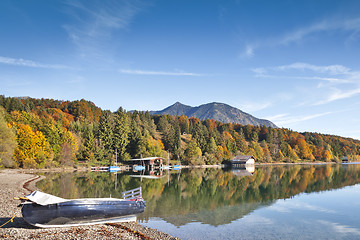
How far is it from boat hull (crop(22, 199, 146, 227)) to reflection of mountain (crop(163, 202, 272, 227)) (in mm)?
4056

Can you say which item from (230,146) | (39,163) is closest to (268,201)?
(39,163)

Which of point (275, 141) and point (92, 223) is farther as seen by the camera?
point (275, 141)

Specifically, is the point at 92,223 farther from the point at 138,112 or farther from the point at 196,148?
the point at 138,112

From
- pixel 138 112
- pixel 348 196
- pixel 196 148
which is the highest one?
pixel 138 112

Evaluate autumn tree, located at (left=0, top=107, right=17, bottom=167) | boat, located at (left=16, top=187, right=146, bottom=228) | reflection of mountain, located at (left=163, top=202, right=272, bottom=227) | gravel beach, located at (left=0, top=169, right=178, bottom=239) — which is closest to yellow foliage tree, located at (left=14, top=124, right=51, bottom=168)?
autumn tree, located at (left=0, top=107, right=17, bottom=167)

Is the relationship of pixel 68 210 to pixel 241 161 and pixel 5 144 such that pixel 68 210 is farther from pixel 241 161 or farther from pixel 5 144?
pixel 241 161

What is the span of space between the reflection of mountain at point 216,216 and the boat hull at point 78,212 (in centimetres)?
406

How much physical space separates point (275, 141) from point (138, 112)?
312ft

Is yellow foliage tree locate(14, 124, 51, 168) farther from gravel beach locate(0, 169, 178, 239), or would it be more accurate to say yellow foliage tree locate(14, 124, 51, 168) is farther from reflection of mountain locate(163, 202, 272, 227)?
reflection of mountain locate(163, 202, 272, 227)

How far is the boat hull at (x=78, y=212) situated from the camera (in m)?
13.6

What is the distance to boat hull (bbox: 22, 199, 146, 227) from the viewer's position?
1364 centimetres

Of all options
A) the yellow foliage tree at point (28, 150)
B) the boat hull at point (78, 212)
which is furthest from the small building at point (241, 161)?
the boat hull at point (78, 212)

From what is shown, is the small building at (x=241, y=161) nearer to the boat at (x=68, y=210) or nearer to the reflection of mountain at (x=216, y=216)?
the reflection of mountain at (x=216, y=216)

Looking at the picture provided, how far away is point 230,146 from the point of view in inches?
5477
